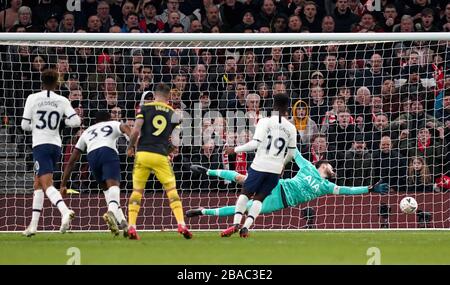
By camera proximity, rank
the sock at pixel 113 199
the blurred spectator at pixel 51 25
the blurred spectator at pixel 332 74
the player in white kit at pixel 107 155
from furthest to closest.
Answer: the blurred spectator at pixel 51 25
the blurred spectator at pixel 332 74
the player in white kit at pixel 107 155
the sock at pixel 113 199

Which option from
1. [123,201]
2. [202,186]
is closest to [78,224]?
[123,201]

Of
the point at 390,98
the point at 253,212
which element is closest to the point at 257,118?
the point at 390,98

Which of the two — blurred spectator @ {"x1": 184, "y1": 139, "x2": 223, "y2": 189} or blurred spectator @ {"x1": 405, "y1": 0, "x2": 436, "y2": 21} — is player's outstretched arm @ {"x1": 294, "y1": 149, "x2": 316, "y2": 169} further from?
blurred spectator @ {"x1": 405, "y1": 0, "x2": 436, "y2": 21}

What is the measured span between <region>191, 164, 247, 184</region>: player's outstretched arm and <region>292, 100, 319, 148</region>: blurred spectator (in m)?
1.77

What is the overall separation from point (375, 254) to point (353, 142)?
6.09 meters

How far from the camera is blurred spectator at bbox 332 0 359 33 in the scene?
904 inches

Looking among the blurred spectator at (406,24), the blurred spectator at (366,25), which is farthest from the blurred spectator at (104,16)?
the blurred spectator at (406,24)

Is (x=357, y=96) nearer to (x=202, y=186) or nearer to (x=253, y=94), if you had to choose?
(x=253, y=94)

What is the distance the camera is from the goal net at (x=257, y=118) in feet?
64.4

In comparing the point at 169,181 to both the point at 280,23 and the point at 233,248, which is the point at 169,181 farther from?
the point at 280,23

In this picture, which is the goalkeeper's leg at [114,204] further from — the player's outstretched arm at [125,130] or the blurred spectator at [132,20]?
the blurred spectator at [132,20]

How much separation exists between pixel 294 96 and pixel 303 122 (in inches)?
19.9

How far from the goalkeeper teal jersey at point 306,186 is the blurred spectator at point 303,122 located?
1123 millimetres

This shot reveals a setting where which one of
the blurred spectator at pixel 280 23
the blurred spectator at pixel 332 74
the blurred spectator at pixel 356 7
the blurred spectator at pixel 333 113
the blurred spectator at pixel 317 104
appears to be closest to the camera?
the blurred spectator at pixel 333 113
